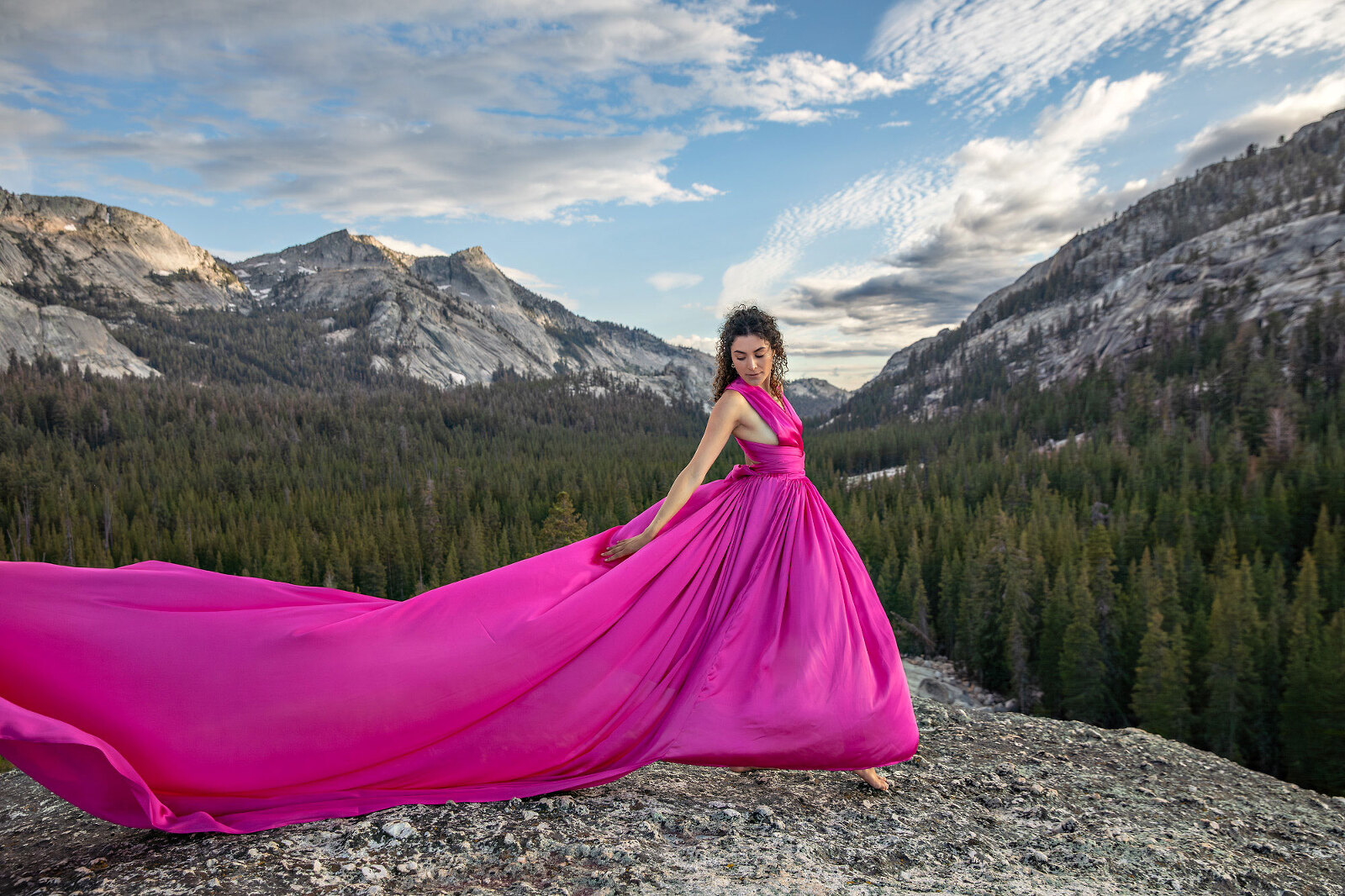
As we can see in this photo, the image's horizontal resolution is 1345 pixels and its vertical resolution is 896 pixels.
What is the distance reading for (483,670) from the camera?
181 inches

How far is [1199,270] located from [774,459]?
6737 inches

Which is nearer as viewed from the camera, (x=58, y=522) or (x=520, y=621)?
(x=520, y=621)

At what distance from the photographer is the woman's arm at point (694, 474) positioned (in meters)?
5.30

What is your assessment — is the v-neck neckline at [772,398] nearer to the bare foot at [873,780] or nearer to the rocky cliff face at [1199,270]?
the bare foot at [873,780]

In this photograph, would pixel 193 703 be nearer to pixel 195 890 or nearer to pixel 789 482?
pixel 195 890

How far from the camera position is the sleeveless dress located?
13.3 ft

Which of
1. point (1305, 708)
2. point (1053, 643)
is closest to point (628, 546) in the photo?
point (1305, 708)

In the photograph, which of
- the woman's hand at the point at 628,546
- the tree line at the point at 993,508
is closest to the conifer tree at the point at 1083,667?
the tree line at the point at 993,508

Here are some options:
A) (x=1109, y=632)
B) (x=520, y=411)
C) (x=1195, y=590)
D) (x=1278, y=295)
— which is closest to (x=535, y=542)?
(x=1109, y=632)

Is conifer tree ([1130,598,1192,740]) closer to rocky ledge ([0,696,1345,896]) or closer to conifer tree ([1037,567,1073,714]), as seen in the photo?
conifer tree ([1037,567,1073,714])

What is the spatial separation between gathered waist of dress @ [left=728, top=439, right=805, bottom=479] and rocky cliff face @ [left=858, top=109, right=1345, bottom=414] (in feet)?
424

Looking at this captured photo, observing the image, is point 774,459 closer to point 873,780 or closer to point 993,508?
point 873,780

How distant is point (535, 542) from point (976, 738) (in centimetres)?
5158

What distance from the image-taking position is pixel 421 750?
4.56 meters
